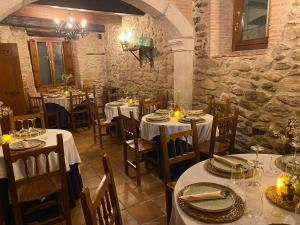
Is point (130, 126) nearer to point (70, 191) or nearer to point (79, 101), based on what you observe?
point (70, 191)

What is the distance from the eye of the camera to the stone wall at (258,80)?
2.75 m

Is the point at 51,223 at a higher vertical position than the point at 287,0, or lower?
lower

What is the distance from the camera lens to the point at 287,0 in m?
2.72

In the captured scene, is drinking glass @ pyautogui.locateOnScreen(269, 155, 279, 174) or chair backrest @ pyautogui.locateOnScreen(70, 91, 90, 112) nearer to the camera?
drinking glass @ pyautogui.locateOnScreen(269, 155, 279, 174)

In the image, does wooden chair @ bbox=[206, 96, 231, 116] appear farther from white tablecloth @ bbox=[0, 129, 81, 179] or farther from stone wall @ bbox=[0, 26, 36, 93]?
stone wall @ bbox=[0, 26, 36, 93]

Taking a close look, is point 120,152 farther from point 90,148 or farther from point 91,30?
point 91,30

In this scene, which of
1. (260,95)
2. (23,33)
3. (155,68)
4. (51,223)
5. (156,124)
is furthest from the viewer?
(23,33)

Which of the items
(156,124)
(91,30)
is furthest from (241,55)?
(91,30)

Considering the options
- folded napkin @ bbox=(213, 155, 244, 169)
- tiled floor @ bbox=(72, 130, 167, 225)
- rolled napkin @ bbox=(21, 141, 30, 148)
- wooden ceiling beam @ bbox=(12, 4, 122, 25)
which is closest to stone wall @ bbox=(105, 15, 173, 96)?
wooden ceiling beam @ bbox=(12, 4, 122, 25)

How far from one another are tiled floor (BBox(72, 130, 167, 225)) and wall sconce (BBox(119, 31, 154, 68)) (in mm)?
2438

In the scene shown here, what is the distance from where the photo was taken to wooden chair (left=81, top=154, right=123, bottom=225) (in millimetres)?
967

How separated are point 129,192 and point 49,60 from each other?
5511mm

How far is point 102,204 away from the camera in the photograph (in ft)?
3.86

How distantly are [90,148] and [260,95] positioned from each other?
3042mm
